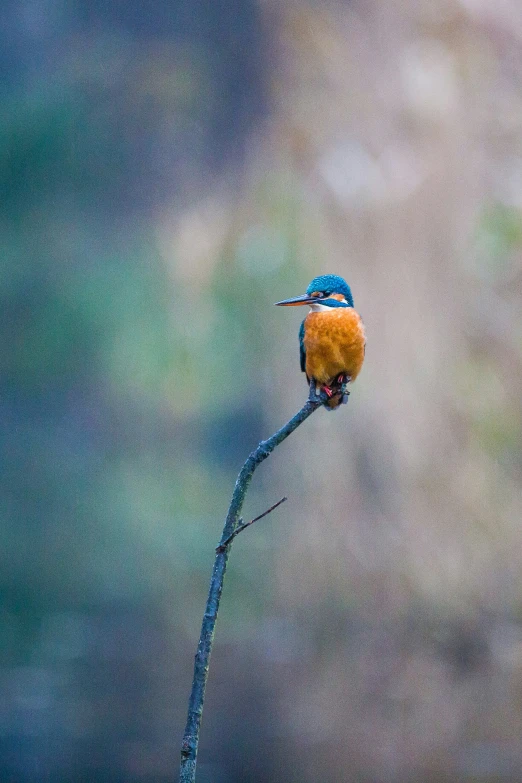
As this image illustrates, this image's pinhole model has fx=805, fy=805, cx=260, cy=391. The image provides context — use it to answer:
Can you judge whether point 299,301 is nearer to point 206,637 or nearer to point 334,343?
point 334,343

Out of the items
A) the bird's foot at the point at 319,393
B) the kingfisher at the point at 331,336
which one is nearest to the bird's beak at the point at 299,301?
the kingfisher at the point at 331,336

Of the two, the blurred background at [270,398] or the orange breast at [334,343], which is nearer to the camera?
the orange breast at [334,343]

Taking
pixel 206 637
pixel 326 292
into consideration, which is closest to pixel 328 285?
pixel 326 292

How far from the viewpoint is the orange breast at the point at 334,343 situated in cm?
150

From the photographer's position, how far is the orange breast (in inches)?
59.2

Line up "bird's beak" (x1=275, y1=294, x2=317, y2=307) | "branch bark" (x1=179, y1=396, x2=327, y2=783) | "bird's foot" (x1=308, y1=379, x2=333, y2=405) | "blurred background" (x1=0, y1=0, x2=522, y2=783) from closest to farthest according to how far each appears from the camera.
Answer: "branch bark" (x1=179, y1=396, x2=327, y2=783)
"bird's foot" (x1=308, y1=379, x2=333, y2=405)
"bird's beak" (x1=275, y1=294, x2=317, y2=307)
"blurred background" (x1=0, y1=0, x2=522, y2=783)

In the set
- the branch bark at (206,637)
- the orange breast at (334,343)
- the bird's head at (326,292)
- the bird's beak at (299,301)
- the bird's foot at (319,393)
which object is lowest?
the branch bark at (206,637)

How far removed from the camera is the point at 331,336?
1.51 metres

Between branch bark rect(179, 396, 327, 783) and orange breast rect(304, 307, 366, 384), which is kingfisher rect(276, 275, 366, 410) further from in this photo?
branch bark rect(179, 396, 327, 783)

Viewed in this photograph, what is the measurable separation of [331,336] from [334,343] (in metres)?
0.01

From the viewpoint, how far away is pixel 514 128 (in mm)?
3932

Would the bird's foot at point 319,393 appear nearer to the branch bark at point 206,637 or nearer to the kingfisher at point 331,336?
the kingfisher at point 331,336

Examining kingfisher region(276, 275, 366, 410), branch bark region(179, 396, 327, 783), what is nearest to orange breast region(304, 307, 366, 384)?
kingfisher region(276, 275, 366, 410)

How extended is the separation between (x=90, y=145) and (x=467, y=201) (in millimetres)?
1924
